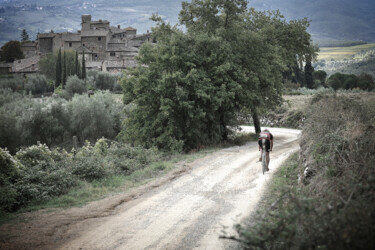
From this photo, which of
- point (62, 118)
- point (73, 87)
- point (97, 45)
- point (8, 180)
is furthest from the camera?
point (97, 45)

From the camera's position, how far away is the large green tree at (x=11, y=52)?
9738cm

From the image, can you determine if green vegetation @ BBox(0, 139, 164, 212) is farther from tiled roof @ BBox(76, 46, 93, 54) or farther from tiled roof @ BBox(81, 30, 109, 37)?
tiled roof @ BBox(81, 30, 109, 37)

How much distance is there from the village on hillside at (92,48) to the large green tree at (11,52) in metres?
4.78

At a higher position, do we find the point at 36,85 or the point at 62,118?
the point at 36,85

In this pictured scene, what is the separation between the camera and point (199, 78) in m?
23.6

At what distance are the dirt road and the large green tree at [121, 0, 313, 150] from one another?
8.87 metres

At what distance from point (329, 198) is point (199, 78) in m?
17.8

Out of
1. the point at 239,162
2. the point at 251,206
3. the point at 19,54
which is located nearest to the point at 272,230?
the point at 251,206

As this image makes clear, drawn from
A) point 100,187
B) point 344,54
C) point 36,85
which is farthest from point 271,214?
point 344,54

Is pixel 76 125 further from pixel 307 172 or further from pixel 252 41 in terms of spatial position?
pixel 307 172

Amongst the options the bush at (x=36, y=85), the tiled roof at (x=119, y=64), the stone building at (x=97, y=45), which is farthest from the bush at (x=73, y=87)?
the tiled roof at (x=119, y=64)

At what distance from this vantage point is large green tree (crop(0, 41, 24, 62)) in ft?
319

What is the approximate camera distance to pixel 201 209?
10164 mm

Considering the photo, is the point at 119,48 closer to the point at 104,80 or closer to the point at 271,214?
the point at 104,80
